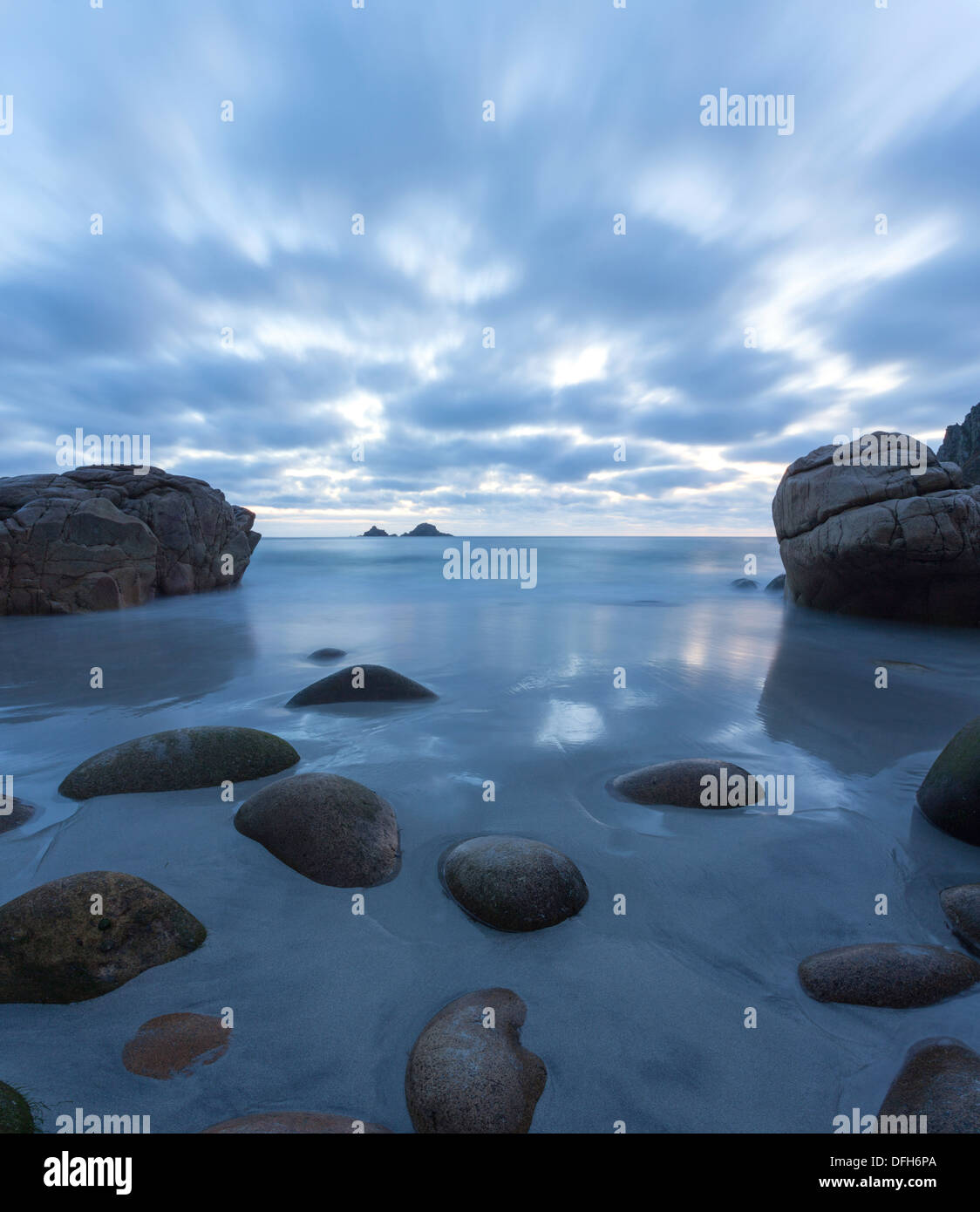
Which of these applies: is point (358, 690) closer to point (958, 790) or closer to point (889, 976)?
point (889, 976)

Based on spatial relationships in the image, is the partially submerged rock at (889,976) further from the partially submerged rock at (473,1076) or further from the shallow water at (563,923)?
the partially submerged rock at (473,1076)

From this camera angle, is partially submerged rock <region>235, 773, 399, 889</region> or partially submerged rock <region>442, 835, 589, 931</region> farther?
partially submerged rock <region>235, 773, 399, 889</region>

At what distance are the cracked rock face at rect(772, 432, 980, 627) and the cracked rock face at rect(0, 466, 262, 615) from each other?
18.9 meters

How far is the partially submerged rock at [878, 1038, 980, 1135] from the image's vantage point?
211 centimetres

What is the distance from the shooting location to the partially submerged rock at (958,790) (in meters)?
4.16

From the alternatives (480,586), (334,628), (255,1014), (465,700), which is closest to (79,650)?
(334,628)

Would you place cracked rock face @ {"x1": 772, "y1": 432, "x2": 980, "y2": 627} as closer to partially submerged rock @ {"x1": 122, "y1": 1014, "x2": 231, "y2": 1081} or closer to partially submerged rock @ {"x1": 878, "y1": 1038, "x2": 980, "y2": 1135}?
partially submerged rock @ {"x1": 878, "y1": 1038, "x2": 980, "y2": 1135}

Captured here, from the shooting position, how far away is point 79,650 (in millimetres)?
10945

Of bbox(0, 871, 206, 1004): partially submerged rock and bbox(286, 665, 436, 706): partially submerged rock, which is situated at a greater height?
bbox(286, 665, 436, 706): partially submerged rock

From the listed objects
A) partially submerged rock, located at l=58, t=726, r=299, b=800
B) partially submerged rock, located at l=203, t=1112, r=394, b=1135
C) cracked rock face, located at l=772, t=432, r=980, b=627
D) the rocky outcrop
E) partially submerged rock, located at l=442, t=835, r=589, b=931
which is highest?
the rocky outcrop

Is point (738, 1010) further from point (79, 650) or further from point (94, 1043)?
point (79, 650)

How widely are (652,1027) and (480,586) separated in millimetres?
24194

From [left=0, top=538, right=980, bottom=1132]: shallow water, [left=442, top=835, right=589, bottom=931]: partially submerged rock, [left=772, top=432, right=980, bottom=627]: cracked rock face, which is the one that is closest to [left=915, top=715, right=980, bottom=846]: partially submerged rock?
[left=0, top=538, right=980, bottom=1132]: shallow water

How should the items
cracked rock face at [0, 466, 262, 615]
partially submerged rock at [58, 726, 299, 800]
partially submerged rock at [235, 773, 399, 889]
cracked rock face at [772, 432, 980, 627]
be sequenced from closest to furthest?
partially submerged rock at [235, 773, 399, 889], partially submerged rock at [58, 726, 299, 800], cracked rock face at [772, 432, 980, 627], cracked rock face at [0, 466, 262, 615]
